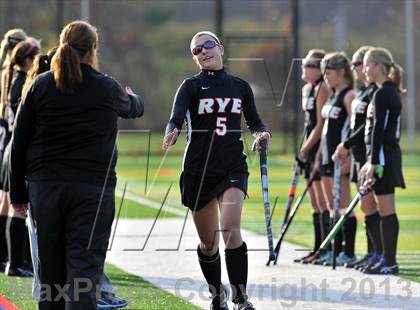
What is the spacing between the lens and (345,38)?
52.0 meters

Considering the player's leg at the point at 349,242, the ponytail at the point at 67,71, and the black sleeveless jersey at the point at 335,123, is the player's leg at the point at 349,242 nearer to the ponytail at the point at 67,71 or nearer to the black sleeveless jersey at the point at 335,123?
the black sleeveless jersey at the point at 335,123

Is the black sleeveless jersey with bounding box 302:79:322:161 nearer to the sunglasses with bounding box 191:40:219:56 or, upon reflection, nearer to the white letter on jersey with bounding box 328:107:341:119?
the white letter on jersey with bounding box 328:107:341:119

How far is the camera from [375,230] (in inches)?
436

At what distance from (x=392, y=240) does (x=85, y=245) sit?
4.72 metres

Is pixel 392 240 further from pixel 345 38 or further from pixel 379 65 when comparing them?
Result: pixel 345 38

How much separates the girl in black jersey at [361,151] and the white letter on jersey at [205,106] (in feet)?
9.48

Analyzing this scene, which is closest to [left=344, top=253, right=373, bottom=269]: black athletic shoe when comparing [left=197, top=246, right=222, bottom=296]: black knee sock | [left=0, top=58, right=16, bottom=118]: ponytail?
[left=197, top=246, right=222, bottom=296]: black knee sock

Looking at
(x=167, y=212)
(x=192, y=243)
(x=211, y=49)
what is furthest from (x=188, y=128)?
(x=167, y=212)

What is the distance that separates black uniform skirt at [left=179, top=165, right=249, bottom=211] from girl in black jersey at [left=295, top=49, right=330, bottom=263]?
11.2ft

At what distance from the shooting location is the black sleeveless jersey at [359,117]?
35.4 feet

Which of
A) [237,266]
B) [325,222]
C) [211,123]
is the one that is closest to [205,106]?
[211,123]

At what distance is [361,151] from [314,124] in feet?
2.51

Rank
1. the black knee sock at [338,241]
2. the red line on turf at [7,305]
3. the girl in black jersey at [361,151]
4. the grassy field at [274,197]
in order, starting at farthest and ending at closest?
1. the grassy field at [274,197]
2. the black knee sock at [338,241]
3. the girl in black jersey at [361,151]
4. the red line on turf at [7,305]

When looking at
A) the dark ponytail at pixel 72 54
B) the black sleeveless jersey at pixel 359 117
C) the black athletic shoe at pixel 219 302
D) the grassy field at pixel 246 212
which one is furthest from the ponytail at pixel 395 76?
the dark ponytail at pixel 72 54
